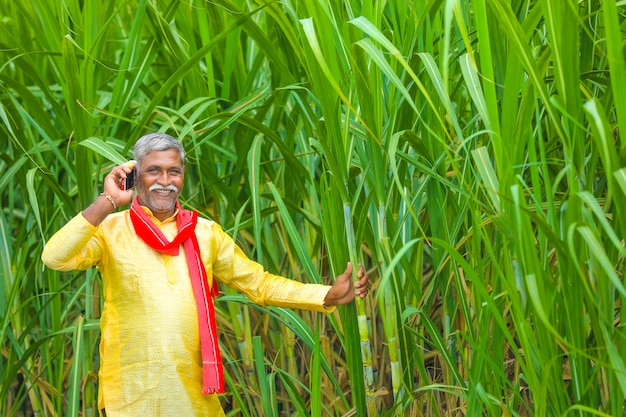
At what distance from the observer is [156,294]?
1854mm

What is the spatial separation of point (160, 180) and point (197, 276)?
0.65ft

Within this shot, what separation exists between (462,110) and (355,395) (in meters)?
0.62

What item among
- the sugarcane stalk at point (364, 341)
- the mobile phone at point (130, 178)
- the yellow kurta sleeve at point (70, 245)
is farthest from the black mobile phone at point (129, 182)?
the sugarcane stalk at point (364, 341)

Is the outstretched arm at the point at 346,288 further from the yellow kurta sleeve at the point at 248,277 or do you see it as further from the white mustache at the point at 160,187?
the white mustache at the point at 160,187

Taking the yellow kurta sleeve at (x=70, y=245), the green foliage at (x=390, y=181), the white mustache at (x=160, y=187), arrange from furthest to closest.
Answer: the white mustache at (x=160, y=187), the yellow kurta sleeve at (x=70, y=245), the green foliage at (x=390, y=181)

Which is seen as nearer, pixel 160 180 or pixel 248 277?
pixel 160 180

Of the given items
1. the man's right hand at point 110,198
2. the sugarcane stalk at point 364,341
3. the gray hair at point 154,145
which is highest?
the gray hair at point 154,145

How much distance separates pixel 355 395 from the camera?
6.17 feet

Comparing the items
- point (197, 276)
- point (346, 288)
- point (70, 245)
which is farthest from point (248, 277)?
point (70, 245)

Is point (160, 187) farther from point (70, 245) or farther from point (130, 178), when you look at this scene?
point (70, 245)

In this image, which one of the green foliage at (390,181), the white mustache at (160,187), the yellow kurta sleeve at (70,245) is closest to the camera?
the green foliage at (390,181)

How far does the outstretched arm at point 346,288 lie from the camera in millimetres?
1818

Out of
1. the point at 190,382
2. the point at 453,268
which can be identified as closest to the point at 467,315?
the point at 453,268

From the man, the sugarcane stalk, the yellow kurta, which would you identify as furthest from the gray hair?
the sugarcane stalk
